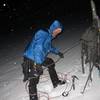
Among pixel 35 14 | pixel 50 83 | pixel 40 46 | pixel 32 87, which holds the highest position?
pixel 35 14

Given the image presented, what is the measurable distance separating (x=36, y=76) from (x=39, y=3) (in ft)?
51.3

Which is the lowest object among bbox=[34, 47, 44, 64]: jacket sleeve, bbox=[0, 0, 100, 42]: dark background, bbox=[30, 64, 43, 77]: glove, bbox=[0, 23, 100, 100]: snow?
bbox=[0, 23, 100, 100]: snow

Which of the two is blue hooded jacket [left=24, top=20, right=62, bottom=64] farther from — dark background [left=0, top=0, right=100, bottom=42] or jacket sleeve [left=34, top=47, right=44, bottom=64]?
dark background [left=0, top=0, right=100, bottom=42]

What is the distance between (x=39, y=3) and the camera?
71.4 feet

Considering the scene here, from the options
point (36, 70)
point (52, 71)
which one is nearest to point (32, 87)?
point (36, 70)

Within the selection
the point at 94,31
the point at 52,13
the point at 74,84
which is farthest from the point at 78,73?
the point at 52,13

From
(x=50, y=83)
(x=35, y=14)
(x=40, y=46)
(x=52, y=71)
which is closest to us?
(x=40, y=46)

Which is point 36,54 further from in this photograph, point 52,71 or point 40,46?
point 52,71

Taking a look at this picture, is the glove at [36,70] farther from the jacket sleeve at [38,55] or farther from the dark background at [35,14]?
the dark background at [35,14]

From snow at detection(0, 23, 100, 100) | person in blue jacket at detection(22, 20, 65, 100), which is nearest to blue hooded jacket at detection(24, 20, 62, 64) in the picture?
person in blue jacket at detection(22, 20, 65, 100)

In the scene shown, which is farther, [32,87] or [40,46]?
[32,87]

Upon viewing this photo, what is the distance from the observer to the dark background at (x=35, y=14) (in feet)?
50.7

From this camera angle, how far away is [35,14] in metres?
19.0

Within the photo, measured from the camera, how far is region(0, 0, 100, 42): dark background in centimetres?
1545
